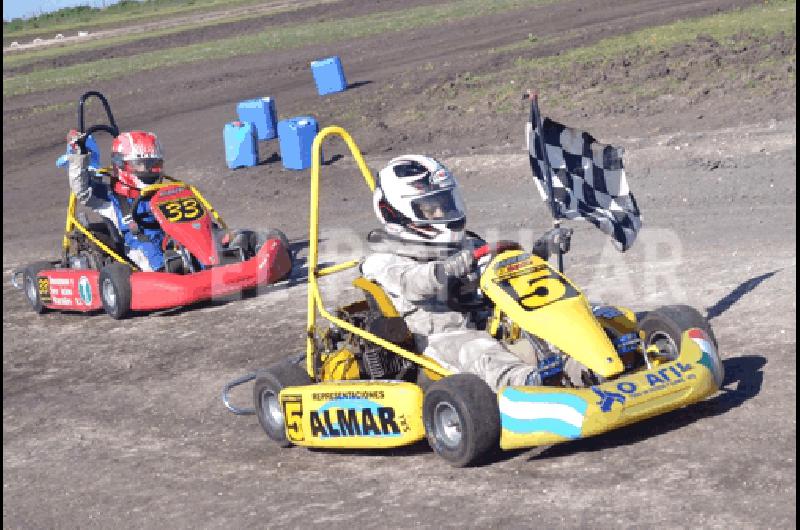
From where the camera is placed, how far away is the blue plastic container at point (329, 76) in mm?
21375

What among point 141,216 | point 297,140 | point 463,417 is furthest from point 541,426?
point 297,140

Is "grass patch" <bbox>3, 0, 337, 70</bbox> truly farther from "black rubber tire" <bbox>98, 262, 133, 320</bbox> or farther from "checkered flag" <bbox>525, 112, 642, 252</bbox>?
"checkered flag" <bbox>525, 112, 642, 252</bbox>

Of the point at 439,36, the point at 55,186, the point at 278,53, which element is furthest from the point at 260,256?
the point at 278,53

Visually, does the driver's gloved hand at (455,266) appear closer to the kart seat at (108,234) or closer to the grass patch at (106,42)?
the kart seat at (108,234)

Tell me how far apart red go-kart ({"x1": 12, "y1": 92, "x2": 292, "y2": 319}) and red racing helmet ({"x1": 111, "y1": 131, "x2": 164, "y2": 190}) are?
175mm

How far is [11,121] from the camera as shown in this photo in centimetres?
2406

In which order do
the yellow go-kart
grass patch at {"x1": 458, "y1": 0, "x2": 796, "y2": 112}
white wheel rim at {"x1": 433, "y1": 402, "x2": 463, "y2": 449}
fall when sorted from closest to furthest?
the yellow go-kart
white wheel rim at {"x1": 433, "y1": 402, "x2": 463, "y2": 449}
grass patch at {"x1": 458, "y1": 0, "x2": 796, "y2": 112}

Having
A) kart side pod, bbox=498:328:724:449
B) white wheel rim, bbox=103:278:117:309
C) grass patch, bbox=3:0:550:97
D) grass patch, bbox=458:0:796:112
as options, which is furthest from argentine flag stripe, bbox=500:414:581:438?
grass patch, bbox=3:0:550:97

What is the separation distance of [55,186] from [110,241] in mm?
6924

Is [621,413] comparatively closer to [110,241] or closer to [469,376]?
[469,376]

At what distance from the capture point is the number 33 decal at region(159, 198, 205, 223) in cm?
1062

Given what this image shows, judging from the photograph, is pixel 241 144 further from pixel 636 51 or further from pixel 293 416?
pixel 293 416

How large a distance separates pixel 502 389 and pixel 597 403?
48 cm

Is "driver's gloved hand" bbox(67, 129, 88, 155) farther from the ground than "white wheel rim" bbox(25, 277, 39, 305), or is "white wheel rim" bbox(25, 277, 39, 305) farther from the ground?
"driver's gloved hand" bbox(67, 129, 88, 155)
